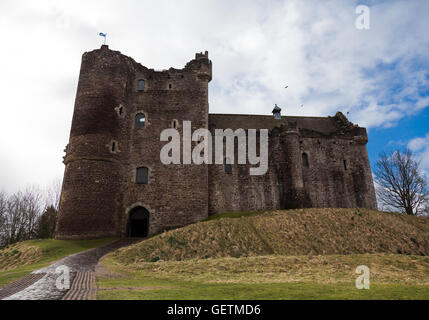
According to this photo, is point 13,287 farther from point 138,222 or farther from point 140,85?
point 140,85

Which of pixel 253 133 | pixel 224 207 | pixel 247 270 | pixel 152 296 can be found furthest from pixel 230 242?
pixel 253 133

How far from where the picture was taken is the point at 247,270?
40.3ft

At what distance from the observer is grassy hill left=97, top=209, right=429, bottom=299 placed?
7691 millimetres

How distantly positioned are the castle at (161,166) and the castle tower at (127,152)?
8 centimetres

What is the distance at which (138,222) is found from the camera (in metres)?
24.9

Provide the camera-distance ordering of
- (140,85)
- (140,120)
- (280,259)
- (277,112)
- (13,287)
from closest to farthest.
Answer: (13,287) → (280,259) → (140,120) → (140,85) → (277,112)

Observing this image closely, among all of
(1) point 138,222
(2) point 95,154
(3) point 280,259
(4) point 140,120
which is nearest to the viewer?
(3) point 280,259

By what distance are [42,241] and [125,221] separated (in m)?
6.06

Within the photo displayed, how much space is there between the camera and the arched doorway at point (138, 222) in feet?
80.2

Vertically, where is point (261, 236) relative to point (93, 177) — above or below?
below

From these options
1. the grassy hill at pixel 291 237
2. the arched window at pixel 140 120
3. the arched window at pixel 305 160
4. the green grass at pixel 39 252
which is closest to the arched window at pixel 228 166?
the grassy hill at pixel 291 237

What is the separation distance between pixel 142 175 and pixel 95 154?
444 cm

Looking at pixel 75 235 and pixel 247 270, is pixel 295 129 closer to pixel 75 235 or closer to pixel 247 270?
pixel 247 270

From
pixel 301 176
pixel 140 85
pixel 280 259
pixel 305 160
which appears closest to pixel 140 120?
pixel 140 85
